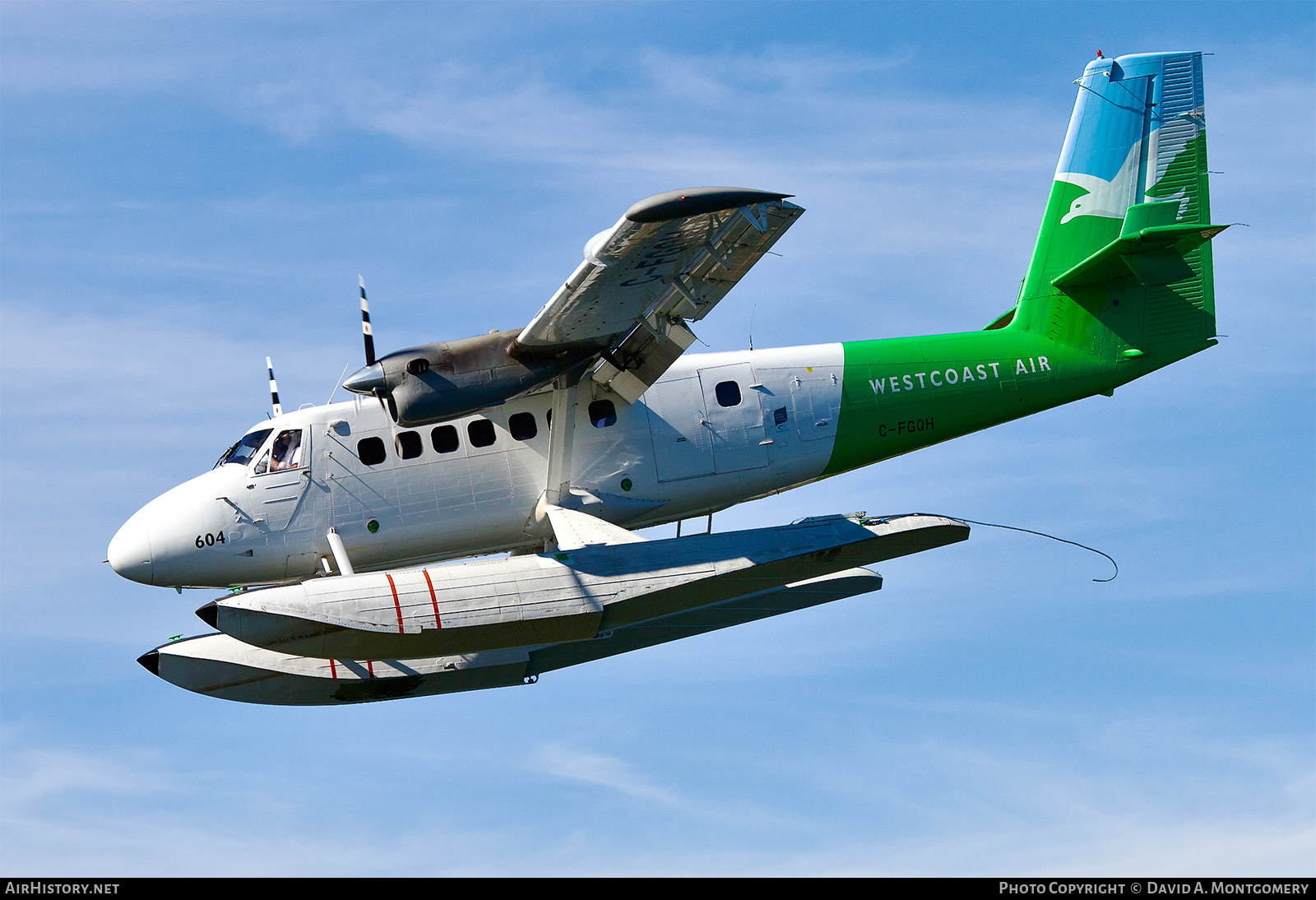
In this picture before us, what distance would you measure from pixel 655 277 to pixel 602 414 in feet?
8.53

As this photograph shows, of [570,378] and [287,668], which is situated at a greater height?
[570,378]

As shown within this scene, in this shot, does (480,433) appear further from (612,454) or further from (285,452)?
(285,452)

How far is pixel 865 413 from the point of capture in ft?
59.9

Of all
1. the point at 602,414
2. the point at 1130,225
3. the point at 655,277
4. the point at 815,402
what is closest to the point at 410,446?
the point at 602,414

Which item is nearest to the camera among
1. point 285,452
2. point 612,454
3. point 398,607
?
point 398,607

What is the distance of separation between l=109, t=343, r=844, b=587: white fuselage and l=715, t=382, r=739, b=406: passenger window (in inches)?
1.0

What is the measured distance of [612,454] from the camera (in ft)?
57.4

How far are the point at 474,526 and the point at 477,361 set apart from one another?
92.4 inches

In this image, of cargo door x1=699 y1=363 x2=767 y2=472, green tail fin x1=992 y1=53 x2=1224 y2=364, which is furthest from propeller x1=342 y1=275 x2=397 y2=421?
green tail fin x1=992 y1=53 x2=1224 y2=364

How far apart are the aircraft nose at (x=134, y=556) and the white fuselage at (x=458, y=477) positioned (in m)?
0.01

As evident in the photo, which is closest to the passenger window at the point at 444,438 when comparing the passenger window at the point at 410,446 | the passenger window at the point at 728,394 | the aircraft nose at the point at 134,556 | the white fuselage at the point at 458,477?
the white fuselage at the point at 458,477

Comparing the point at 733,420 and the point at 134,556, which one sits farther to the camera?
the point at 733,420
